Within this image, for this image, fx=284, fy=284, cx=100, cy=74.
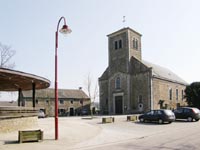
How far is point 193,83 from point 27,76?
39.1 meters

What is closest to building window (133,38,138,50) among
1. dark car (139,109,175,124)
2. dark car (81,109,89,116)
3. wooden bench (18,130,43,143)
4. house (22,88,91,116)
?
dark car (81,109,89,116)

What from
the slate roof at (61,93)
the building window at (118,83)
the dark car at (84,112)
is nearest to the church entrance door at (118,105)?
the building window at (118,83)

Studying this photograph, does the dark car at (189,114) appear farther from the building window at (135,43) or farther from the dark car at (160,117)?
the building window at (135,43)

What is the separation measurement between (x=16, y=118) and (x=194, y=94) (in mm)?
38503

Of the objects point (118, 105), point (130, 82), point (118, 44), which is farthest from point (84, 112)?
point (118, 44)

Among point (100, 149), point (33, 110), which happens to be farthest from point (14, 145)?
point (33, 110)

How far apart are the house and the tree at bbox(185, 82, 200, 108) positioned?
24.5 m

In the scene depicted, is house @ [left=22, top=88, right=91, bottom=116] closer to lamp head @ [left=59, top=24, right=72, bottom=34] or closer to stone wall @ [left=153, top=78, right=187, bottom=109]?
stone wall @ [left=153, top=78, right=187, bottom=109]

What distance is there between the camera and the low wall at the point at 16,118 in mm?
17828

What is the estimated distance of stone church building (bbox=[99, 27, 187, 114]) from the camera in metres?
52.0

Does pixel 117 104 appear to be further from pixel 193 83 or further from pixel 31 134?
pixel 31 134

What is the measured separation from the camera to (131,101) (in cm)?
5359

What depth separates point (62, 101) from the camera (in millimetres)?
64000

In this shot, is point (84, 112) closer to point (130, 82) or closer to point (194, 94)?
point (130, 82)
